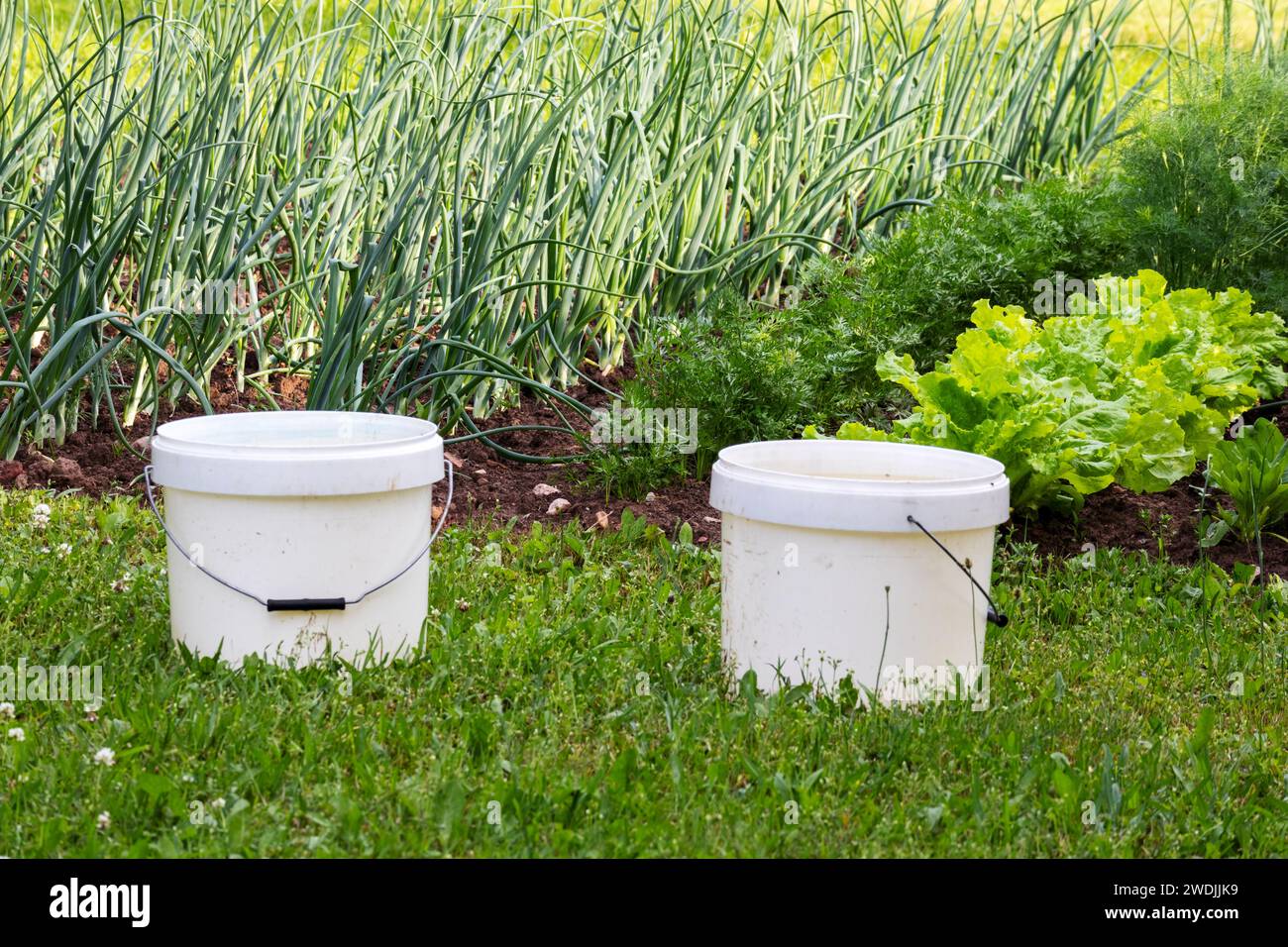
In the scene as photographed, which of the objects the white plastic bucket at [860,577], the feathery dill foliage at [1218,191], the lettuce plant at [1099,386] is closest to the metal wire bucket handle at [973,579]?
the white plastic bucket at [860,577]

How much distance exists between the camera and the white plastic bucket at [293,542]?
2377 mm

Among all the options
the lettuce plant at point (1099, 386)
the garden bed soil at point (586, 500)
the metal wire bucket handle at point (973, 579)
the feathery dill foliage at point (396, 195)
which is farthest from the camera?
the feathery dill foliage at point (396, 195)

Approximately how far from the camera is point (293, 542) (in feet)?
7.88

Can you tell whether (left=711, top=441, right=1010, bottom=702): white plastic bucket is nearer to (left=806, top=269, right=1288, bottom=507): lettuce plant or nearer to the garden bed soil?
(left=806, top=269, right=1288, bottom=507): lettuce plant

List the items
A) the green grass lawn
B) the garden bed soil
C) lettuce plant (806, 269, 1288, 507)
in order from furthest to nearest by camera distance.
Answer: the garden bed soil, lettuce plant (806, 269, 1288, 507), the green grass lawn

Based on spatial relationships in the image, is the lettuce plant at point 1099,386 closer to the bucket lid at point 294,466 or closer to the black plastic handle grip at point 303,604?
the bucket lid at point 294,466

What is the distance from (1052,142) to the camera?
5.70 metres

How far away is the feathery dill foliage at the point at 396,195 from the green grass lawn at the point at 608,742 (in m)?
0.98

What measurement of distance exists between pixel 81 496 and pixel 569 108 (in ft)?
5.80

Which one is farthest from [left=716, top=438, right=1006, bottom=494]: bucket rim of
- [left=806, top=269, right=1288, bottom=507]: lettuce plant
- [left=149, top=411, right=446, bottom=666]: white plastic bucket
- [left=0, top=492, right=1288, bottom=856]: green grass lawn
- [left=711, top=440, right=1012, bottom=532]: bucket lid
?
[left=149, top=411, right=446, bottom=666]: white plastic bucket

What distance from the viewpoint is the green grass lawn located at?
1.94m

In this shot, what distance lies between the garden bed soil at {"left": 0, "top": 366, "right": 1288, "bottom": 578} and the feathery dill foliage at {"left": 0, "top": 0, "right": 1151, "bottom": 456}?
0.13 m

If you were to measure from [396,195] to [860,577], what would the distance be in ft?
6.99

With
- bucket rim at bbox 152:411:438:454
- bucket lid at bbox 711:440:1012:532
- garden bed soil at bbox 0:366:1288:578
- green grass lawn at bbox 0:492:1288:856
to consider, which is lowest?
green grass lawn at bbox 0:492:1288:856
